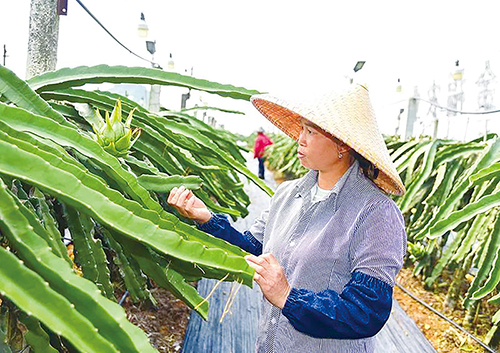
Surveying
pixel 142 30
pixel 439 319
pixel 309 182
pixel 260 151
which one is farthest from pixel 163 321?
pixel 260 151

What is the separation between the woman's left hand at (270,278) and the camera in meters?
0.91

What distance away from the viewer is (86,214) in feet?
3.06

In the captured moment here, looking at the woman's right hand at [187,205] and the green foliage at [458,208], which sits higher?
the woman's right hand at [187,205]

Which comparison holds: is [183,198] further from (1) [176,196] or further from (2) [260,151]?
(2) [260,151]

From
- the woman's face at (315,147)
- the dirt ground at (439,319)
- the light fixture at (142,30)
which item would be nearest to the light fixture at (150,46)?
the light fixture at (142,30)

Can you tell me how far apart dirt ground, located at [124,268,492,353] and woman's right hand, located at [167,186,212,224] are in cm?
85

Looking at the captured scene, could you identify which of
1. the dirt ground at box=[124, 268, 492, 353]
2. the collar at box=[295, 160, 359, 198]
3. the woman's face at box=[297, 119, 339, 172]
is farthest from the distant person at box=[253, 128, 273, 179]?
the woman's face at box=[297, 119, 339, 172]

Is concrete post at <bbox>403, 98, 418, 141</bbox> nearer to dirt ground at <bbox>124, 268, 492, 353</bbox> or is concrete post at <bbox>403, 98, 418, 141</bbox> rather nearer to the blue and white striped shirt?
dirt ground at <bbox>124, 268, 492, 353</bbox>

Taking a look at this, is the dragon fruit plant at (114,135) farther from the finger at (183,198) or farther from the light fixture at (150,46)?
the light fixture at (150,46)

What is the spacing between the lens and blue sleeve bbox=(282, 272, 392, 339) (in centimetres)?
92

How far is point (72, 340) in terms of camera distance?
1.69ft

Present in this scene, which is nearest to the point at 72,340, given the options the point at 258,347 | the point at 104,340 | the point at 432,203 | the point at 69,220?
the point at 104,340

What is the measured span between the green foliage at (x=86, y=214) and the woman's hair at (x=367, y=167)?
1.03 ft

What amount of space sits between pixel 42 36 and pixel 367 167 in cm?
86
